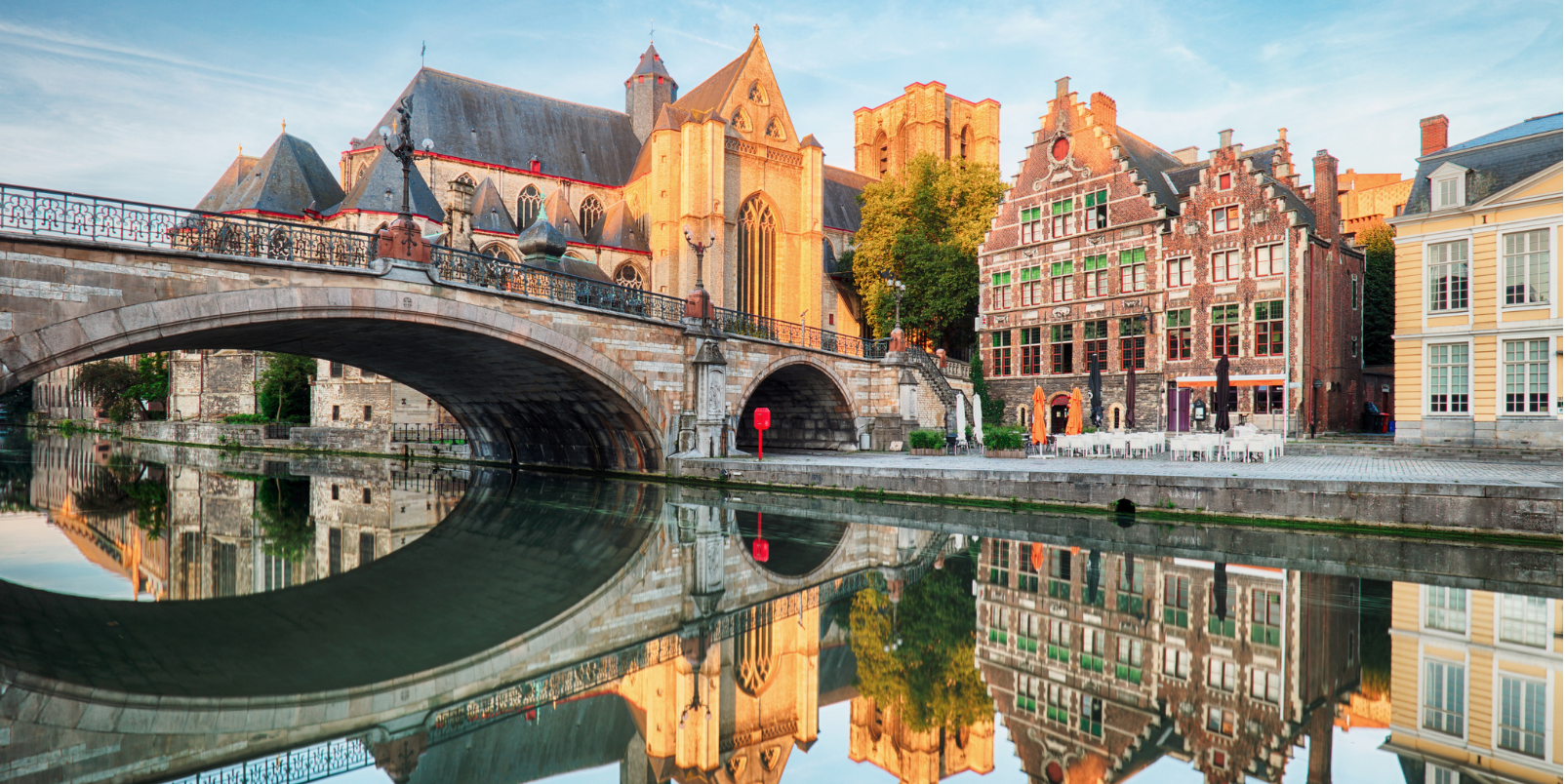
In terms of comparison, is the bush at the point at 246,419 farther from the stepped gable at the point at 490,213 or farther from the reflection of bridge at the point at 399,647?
the reflection of bridge at the point at 399,647

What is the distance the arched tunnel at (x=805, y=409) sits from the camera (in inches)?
1000

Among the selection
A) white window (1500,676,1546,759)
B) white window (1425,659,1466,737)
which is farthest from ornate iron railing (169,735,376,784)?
white window (1500,676,1546,759)

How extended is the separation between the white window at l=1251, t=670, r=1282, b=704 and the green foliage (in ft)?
132

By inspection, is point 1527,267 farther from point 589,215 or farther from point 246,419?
point 246,419

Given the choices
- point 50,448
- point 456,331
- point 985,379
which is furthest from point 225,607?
point 50,448

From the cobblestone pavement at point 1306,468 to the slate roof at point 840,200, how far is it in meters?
28.9

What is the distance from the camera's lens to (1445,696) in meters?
5.48

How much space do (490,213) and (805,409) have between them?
17937 mm

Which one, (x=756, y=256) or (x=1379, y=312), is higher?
(x=756, y=256)

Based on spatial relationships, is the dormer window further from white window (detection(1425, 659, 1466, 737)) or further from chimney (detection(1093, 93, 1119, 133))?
white window (detection(1425, 659, 1466, 737))

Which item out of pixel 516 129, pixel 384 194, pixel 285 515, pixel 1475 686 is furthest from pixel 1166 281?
pixel 516 129

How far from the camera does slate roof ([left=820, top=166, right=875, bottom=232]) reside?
4753cm

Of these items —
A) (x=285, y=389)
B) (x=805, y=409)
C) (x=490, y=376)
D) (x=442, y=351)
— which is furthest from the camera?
(x=285, y=389)

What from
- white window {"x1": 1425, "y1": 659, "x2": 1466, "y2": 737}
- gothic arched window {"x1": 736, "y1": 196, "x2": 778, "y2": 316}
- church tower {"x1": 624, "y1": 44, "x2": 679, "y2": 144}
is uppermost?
church tower {"x1": 624, "y1": 44, "x2": 679, "y2": 144}
